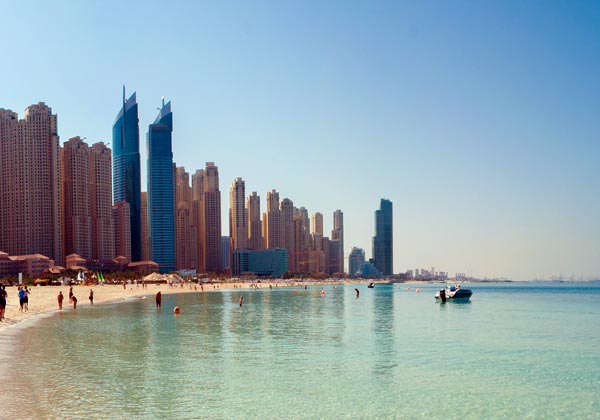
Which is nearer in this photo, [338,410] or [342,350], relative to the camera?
[338,410]

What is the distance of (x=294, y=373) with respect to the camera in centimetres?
2695

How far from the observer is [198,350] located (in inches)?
1348

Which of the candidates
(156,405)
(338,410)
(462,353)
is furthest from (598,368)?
(156,405)

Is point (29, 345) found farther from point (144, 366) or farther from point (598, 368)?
point (598, 368)

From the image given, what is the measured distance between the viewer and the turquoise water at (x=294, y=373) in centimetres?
2025

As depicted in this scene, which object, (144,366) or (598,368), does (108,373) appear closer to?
(144,366)

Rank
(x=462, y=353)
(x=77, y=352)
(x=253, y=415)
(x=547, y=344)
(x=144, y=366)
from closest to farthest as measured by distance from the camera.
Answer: (x=253, y=415), (x=144, y=366), (x=77, y=352), (x=462, y=353), (x=547, y=344)

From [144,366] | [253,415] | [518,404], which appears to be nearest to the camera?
[253,415]

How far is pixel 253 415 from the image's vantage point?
19.4 meters

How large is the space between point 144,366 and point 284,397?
9.38 meters

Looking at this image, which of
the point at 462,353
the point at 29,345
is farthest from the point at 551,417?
the point at 29,345

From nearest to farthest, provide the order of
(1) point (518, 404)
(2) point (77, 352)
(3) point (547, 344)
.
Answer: (1) point (518, 404) < (2) point (77, 352) < (3) point (547, 344)

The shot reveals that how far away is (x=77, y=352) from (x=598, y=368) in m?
28.3

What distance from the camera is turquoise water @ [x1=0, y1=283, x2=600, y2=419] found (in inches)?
797
